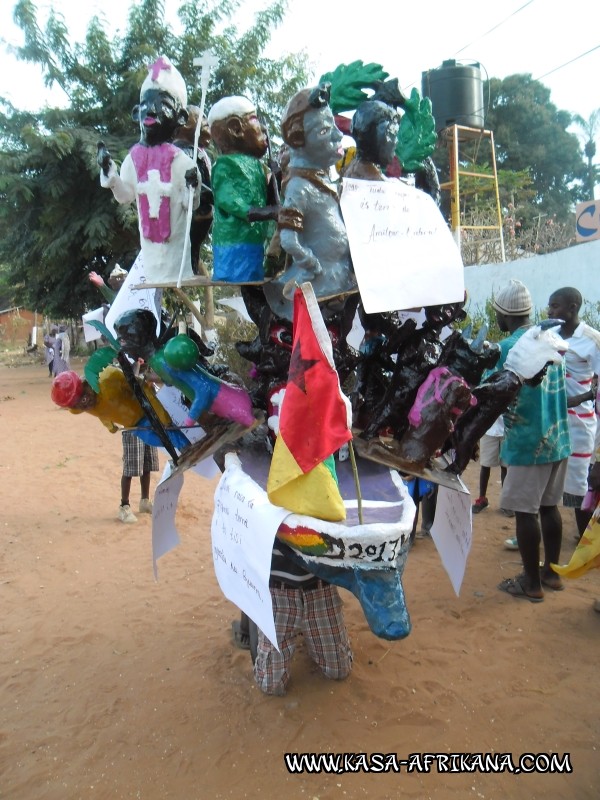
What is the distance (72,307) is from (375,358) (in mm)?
13341

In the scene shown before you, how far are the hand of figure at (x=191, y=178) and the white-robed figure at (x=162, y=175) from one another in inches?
0.8

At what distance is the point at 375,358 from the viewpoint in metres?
2.54

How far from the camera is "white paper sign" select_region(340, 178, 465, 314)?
75.7 inches

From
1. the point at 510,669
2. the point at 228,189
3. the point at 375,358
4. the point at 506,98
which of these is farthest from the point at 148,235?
the point at 506,98

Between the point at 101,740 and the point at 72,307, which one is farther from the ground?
the point at 72,307

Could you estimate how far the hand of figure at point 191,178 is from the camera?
2213mm

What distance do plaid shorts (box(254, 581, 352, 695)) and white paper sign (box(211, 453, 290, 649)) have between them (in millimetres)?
575

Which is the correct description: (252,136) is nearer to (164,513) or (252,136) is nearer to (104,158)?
(104,158)

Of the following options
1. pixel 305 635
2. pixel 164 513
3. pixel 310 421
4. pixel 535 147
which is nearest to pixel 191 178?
pixel 310 421

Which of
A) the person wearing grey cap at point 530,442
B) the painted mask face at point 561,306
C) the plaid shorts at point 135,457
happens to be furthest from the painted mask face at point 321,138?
the plaid shorts at point 135,457

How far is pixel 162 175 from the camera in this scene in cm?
229

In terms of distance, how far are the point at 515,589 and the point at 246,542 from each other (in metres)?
2.39

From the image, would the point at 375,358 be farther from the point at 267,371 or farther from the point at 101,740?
the point at 101,740

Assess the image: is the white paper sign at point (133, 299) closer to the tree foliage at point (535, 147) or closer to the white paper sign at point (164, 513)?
the white paper sign at point (164, 513)
